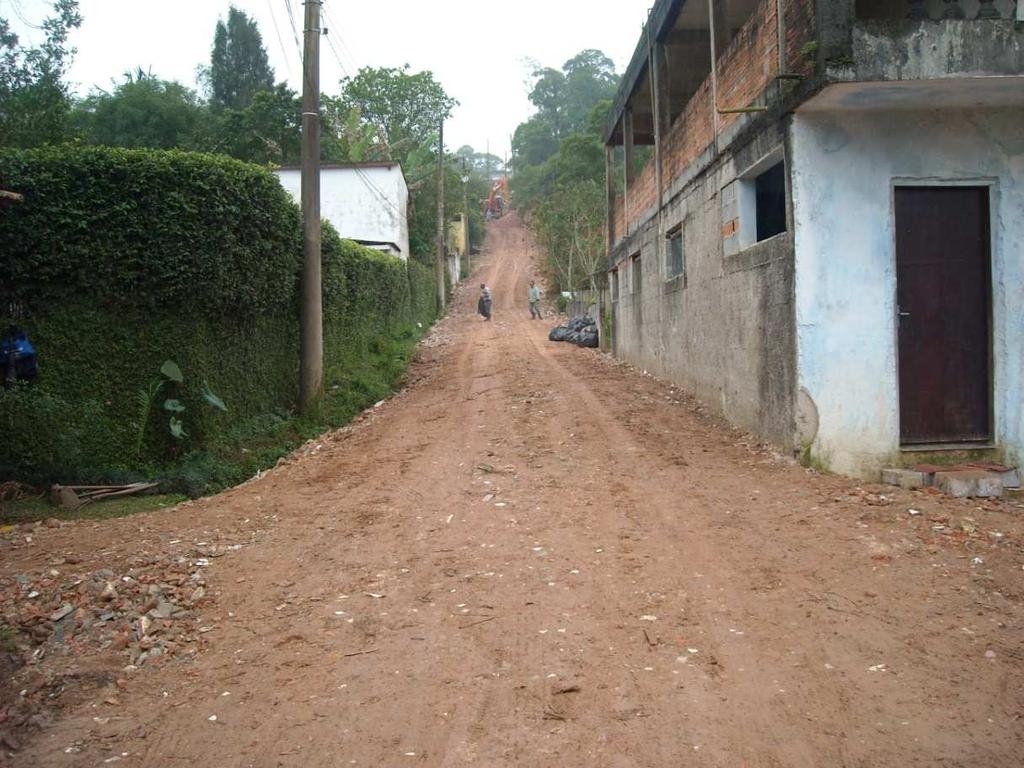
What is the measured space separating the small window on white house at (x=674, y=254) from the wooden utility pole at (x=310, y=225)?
17.9ft

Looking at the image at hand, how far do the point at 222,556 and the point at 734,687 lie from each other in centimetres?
375

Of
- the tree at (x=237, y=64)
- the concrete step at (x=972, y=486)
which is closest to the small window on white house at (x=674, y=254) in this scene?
the concrete step at (x=972, y=486)

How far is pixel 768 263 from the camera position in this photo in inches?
312

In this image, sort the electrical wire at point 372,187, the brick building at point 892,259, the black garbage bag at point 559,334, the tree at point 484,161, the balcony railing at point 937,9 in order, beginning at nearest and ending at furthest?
the balcony railing at point 937,9, the brick building at point 892,259, the black garbage bag at point 559,334, the electrical wire at point 372,187, the tree at point 484,161

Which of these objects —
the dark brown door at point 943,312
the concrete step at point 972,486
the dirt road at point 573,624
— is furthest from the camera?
Answer: the dark brown door at point 943,312

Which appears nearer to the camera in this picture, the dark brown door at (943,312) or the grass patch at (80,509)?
the grass patch at (80,509)

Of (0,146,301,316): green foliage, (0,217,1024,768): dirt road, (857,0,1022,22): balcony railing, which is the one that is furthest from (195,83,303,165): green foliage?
(0,217,1024,768): dirt road

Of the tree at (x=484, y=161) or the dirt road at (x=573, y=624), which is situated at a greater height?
the tree at (x=484, y=161)

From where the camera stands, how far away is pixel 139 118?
32.1 m

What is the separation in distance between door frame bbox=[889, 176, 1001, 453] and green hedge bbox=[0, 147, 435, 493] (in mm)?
7078

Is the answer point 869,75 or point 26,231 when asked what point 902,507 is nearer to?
point 869,75

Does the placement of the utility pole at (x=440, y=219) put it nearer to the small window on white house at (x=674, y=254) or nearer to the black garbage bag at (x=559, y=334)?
the black garbage bag at (x=559, y=334)

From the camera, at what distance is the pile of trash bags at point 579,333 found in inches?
858

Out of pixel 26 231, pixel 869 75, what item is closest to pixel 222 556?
pixel 26 231
